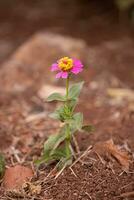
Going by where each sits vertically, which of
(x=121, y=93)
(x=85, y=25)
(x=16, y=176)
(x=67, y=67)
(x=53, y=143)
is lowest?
(x=16, y=176)

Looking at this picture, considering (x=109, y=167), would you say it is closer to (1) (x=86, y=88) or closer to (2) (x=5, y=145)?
(2) (x=5, y=145)

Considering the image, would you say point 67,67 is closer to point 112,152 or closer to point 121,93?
point 112,152

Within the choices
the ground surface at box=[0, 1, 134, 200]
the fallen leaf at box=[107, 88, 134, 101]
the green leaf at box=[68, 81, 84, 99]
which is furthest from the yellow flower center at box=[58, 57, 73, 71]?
the fallen leaf at box=[107, 88, 134, 101]

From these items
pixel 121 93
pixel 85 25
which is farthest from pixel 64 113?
pixel 85 25

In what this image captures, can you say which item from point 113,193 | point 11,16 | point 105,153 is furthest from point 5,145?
point 11,16

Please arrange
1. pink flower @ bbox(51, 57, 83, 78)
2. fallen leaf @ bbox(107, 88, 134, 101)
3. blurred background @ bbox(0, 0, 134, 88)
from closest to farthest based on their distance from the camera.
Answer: pink flower @ bbox(51, 57, 83, 78) → fallen leaf @ bbox(107, 88, 134, 101) → blurred background @ bbox(0, 0, 134, 88)

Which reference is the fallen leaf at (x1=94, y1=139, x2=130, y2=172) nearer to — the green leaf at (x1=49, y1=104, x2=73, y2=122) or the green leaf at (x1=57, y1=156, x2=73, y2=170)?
the green leaf at (x1=57, y1=156, x2=73, y2=170)

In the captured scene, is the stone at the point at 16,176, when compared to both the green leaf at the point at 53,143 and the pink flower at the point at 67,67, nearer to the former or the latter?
the green leaf at the point at 53,143
